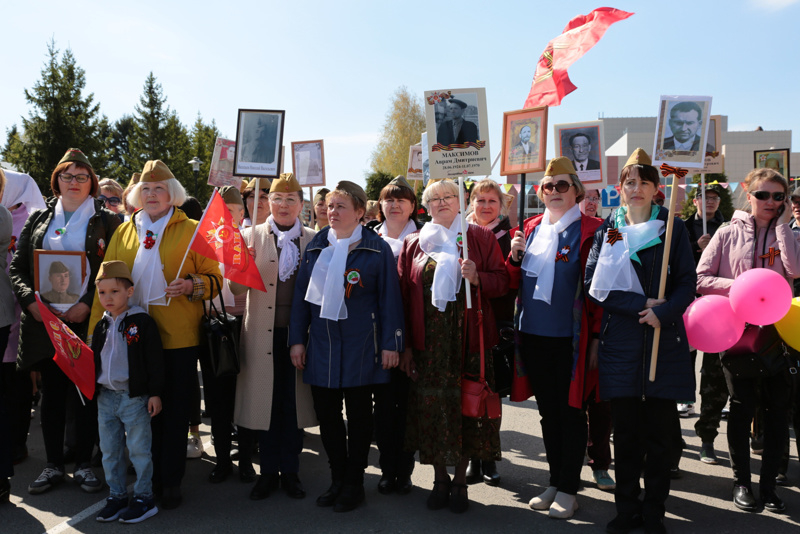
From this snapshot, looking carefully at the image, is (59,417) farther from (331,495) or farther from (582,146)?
(582,146)

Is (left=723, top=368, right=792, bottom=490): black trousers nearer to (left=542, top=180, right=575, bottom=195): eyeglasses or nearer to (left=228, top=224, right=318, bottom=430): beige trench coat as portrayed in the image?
(left=542, top=180, right=575, bottom=195): eyeglasses

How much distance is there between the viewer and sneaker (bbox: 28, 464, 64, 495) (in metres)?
4.52

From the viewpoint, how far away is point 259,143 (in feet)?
16.2

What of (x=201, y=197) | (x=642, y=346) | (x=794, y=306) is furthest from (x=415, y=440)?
(x=201, y=197)

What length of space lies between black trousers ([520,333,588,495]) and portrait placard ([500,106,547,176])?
4.08ft

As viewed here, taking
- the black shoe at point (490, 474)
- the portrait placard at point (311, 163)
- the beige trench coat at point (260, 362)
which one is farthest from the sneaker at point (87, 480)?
the portrait placard at point (311, 163)

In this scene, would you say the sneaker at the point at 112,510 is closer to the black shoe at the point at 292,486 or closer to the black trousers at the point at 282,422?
the black trousers at the point at 282,422

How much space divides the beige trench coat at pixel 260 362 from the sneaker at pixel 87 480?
1070mm

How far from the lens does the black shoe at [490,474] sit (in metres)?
4.74

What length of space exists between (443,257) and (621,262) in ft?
3.59

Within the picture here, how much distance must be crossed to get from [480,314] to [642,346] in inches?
39.5

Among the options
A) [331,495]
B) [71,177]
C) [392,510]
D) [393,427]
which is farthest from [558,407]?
[71,177]

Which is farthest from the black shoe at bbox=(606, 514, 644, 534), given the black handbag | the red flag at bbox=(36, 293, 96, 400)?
the red flag at bbox=(36, 293, 96, 400)

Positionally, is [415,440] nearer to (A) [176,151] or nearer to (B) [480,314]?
(B) [480,314]
